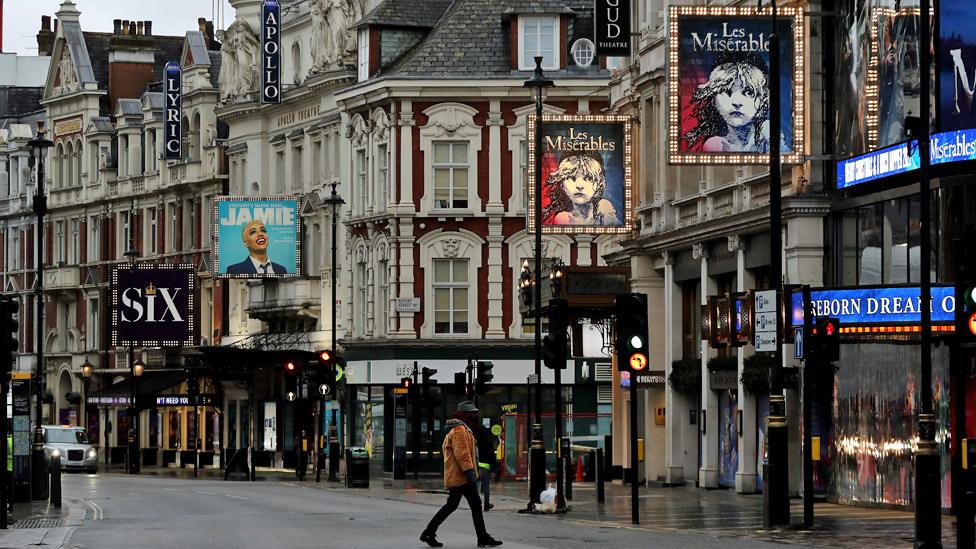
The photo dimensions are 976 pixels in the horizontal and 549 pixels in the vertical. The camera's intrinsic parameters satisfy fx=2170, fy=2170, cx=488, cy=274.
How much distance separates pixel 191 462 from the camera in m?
85.9

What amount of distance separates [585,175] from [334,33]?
26933mm

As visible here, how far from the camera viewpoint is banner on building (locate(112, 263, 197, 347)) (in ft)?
264

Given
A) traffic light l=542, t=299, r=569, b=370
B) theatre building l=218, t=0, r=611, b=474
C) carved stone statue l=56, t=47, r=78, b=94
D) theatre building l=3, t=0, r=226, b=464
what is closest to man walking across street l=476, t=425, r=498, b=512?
traffic light l=542, t=299, r=569, b=370

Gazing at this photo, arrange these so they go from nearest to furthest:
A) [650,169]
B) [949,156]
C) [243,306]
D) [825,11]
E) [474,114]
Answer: [949,156] < [825,11] < [650,169] < [474,114] < [243,306]

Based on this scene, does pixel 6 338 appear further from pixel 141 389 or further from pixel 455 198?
pixel 141 389

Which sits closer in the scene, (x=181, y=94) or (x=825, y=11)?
(x=825, y=11)

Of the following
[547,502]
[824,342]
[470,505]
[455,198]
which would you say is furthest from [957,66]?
[455,198]

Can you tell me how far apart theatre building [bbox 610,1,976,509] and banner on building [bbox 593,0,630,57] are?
2921 millimetres

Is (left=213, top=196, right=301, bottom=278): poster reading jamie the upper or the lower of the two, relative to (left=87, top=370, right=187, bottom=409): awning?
upper

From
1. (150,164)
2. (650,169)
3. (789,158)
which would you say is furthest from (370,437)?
(789,158)

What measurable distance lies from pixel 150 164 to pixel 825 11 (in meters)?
56.2

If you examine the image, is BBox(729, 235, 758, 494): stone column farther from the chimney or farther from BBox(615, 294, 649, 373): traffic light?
the chimney

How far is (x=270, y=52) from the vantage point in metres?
75.5

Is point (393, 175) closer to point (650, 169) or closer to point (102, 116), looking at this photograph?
point (650, 169)
